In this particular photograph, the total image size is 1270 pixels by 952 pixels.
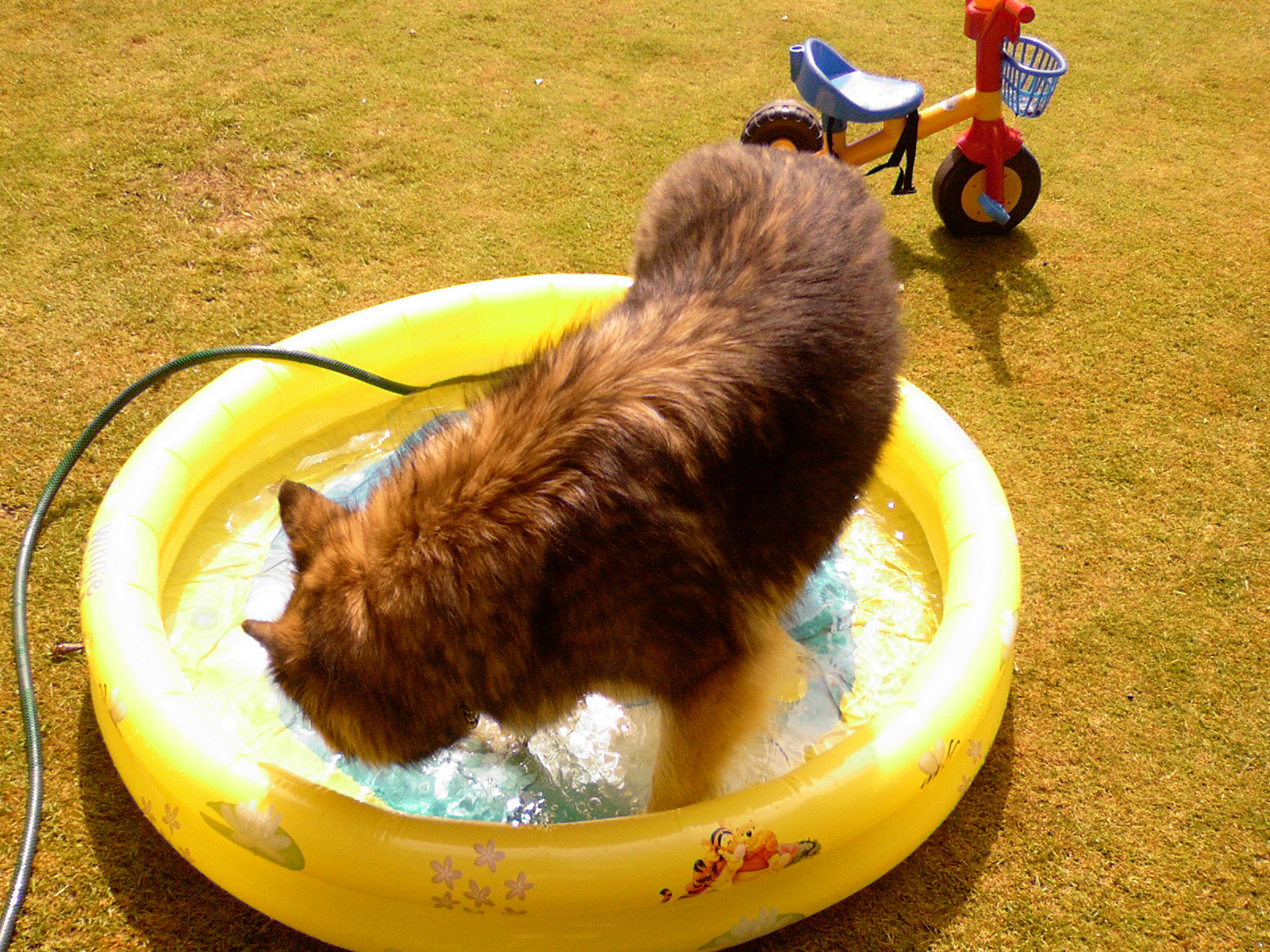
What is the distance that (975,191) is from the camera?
5.51 m

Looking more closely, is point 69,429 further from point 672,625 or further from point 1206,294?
point 1206,294

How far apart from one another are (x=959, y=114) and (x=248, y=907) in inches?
211

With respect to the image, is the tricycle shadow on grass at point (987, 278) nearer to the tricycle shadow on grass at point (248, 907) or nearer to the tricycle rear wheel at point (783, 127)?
the tricycle rear wheel at point (783, 127)

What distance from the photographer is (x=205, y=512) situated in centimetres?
377

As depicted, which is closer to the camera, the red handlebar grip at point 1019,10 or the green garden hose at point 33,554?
the green garden hose at point 33,554

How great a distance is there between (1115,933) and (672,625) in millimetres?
1801

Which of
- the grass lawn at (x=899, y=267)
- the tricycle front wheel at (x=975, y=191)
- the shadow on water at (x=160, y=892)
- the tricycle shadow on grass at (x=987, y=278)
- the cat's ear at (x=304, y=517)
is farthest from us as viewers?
the tricycle front wheel at (x=975, y=191)

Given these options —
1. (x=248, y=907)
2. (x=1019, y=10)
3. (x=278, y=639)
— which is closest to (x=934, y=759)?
(x=278, y=639)

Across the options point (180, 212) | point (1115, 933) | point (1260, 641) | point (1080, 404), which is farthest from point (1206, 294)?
point (180, 212)

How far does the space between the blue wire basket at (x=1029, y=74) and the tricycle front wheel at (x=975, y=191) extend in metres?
0.33

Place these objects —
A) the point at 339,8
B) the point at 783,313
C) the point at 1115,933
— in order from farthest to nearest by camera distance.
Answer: the point at 339,8 → the point at 1115,933 → the point at 783,313

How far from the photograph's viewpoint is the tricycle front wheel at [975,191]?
17.8ft

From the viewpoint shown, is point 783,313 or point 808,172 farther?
point 808,172

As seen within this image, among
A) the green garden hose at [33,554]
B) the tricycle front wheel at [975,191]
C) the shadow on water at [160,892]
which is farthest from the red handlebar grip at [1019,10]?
the shadow on water at [160,892]
